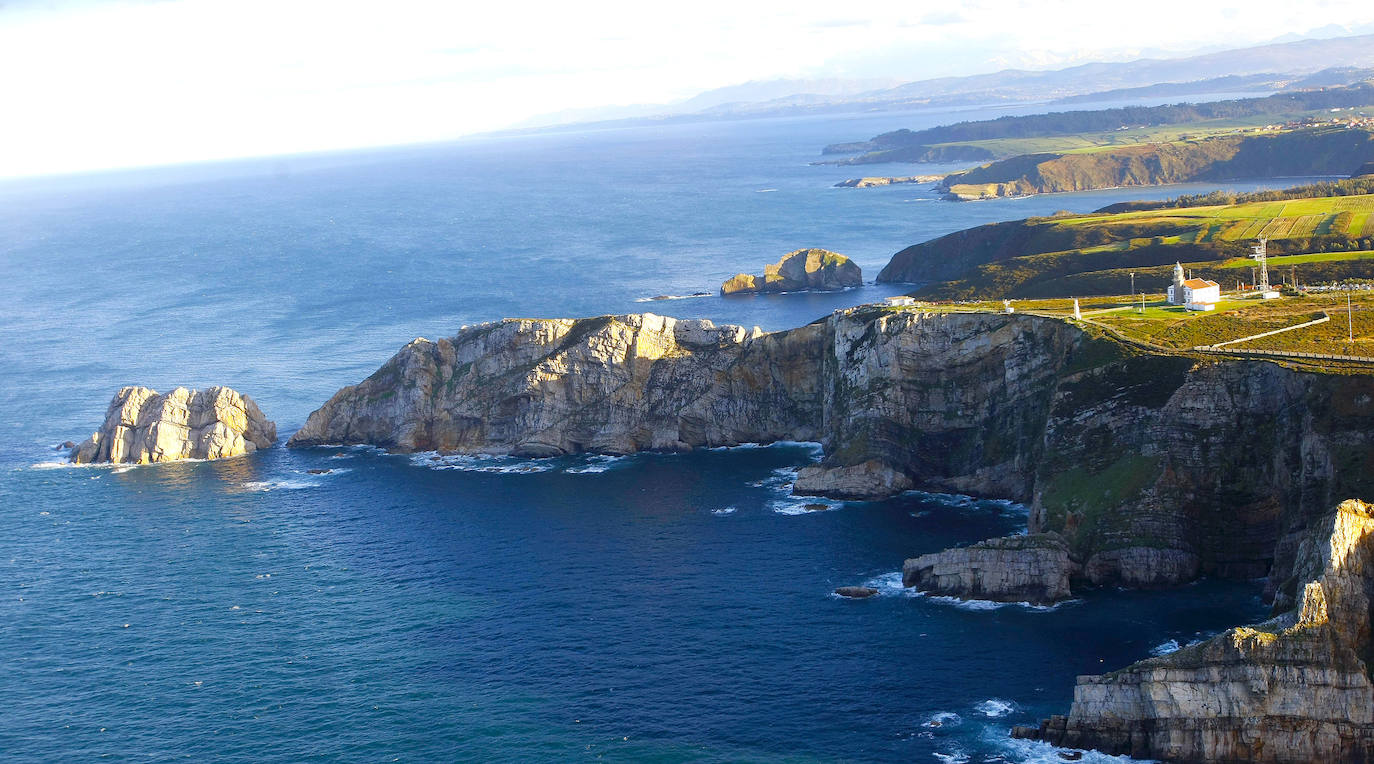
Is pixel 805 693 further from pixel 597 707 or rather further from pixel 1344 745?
pixel 1344 745

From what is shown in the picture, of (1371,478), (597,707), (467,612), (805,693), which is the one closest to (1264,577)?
(1371,478)

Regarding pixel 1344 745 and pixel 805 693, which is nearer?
pixel 1344 745

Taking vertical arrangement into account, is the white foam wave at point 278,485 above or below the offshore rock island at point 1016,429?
below

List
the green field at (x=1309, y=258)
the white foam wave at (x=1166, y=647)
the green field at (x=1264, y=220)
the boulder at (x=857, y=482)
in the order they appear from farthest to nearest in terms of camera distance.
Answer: the green field at (x=1264, y=220)
the green field at (x=1309, y=258)
the boulder at (x=857, y=482)
the white foam wave at (x=1166, y=647)

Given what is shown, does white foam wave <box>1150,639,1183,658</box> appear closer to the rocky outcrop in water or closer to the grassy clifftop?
the rocky outcrop in water

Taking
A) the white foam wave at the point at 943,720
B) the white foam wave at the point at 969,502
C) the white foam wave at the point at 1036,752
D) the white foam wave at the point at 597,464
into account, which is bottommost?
the white foam wave at the point at 1036,752

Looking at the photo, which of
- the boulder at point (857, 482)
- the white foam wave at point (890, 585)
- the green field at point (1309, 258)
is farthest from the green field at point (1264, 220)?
the white foam wave at point (890, 585)

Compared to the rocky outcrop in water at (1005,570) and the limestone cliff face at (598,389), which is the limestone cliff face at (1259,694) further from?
the limestone cliff face at (598,389)

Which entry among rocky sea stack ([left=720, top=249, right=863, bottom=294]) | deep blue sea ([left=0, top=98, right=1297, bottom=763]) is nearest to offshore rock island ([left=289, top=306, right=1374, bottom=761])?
→ deep blue sea ([left=0, top=98, right=1297, bottom=763])
